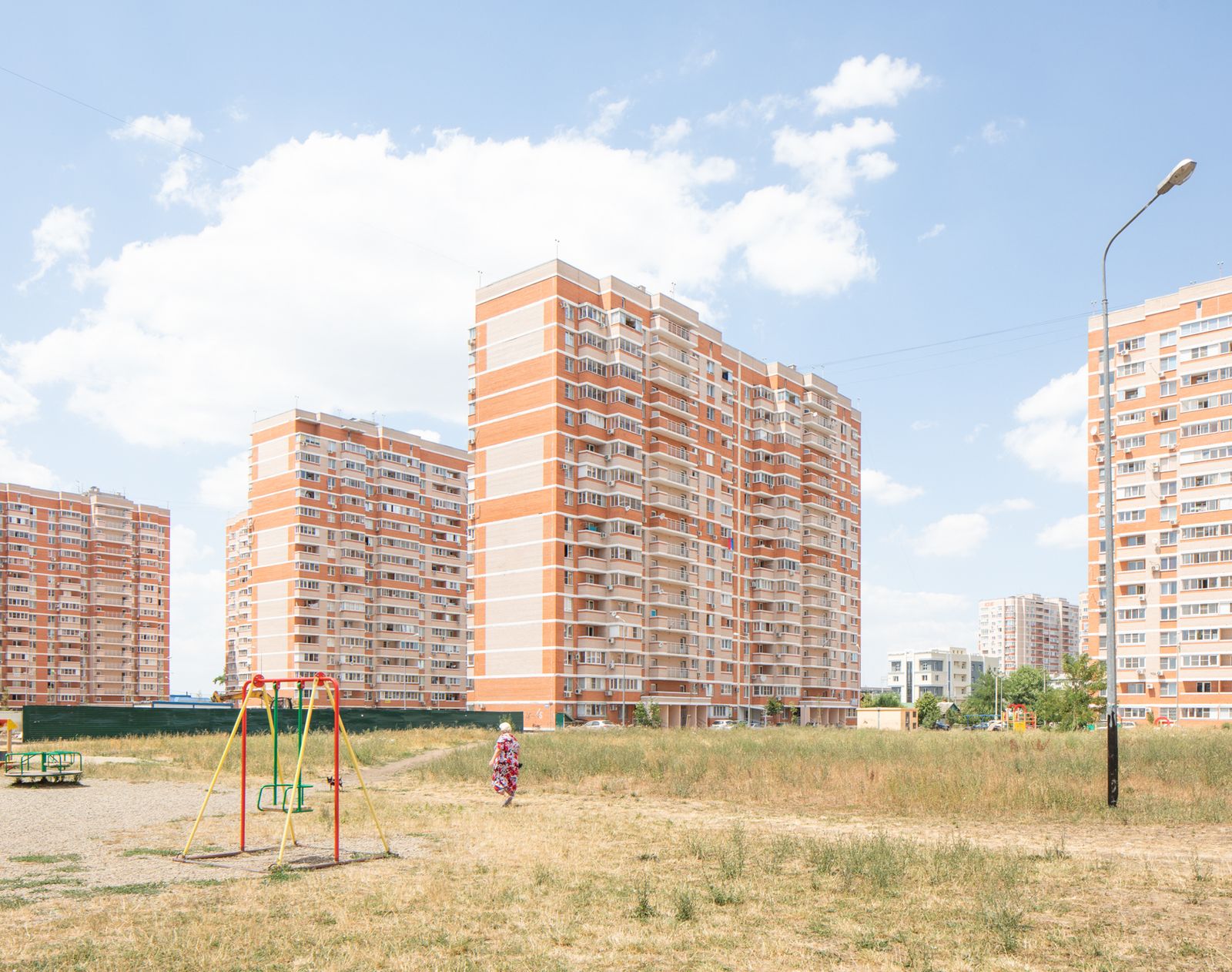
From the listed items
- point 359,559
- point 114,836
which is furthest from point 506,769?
point 359,559

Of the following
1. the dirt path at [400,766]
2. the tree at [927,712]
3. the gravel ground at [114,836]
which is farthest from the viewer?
the tree at [927,712]

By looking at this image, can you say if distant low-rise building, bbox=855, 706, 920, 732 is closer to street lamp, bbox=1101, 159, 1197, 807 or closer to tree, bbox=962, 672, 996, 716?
tree, bbox=962, 672, 996, 716

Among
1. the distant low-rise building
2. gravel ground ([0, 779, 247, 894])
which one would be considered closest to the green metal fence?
gravel ground ([0, 779, 247, 894])

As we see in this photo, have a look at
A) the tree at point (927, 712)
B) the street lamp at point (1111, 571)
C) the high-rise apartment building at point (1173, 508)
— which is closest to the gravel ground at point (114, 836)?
the street lamp at point (1111, 571)

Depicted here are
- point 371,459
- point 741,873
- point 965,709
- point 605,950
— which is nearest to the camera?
point 605,950

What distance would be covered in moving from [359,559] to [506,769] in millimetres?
94825

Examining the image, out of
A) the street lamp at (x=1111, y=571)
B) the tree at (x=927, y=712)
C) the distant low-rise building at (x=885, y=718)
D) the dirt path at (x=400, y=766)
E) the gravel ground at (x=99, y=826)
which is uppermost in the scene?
the street lamp at (x=1111, y=571)

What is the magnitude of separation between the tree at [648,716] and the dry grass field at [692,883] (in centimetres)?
4984

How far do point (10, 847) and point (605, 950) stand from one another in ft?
36.1

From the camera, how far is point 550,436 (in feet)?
253

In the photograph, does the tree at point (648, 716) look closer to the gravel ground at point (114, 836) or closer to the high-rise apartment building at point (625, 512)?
the high-rise apartment building at point (625, 512)

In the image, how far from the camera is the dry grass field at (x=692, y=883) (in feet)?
31.2

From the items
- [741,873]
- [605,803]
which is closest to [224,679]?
[605,803]

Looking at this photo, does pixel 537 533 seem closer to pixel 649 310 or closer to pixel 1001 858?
pixel 649 310
